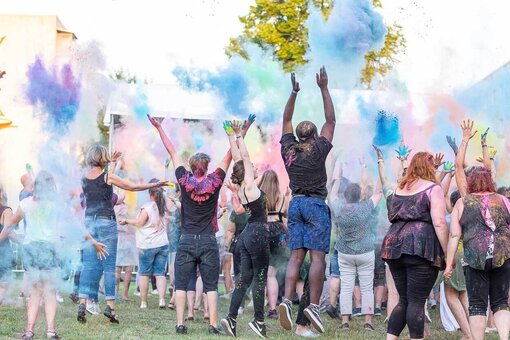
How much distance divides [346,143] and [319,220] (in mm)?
2806

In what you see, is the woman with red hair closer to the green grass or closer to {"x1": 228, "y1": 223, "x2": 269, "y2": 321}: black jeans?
the green grass

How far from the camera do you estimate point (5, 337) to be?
7.73m

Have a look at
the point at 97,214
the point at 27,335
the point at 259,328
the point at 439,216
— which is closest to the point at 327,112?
the point at 439,216

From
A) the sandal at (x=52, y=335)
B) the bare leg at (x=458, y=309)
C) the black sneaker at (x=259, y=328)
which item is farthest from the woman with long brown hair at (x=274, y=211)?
the sandal at (x=52, y=335)

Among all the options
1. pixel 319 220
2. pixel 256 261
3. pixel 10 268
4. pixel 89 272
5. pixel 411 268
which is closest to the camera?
pixel 411 268

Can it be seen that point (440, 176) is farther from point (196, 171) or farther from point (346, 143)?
point (196, 171)

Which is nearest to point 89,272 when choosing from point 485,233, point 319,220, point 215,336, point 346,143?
point 215,336

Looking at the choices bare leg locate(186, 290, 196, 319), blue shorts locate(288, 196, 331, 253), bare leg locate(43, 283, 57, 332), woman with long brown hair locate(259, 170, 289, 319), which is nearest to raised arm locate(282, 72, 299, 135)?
blue shorts locate(288, 196, 331, 253)

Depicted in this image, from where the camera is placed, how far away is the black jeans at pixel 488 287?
6.86 meters

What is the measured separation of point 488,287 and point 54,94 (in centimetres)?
534

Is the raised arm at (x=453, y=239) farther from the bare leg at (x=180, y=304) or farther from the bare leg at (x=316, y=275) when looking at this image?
the bare leg at (x=180, y=304)

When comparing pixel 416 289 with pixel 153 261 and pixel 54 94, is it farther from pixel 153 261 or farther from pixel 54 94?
pixel 153 261

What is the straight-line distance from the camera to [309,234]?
7625 millimetres

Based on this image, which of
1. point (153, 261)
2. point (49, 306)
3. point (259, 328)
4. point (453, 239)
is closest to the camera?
point (453, 239)
